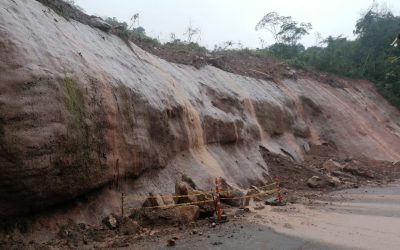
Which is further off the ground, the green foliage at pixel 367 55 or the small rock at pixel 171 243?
the green foliage at pixel 367 55

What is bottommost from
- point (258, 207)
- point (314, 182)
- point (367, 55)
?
point (258, 207)

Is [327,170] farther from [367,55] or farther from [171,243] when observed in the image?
[367,55]

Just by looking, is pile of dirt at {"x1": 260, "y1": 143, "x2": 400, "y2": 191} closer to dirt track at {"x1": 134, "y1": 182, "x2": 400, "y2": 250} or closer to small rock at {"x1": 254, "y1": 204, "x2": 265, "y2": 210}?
dirt track at {"x1": 134, "y1": 182, "x2": 400, "y2": 250}

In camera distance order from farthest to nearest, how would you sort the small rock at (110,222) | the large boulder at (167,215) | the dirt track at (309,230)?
the large boulder at (167,215), the small rock at (110,222), the dirt track at (309,230)

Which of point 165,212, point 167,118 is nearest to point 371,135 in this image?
point 167,118

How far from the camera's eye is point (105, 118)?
31.4 feet

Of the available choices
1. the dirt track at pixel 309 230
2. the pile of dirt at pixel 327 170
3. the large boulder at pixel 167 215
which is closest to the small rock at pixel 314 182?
the pile of dirt at pixel 327 170

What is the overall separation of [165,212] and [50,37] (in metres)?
4.60

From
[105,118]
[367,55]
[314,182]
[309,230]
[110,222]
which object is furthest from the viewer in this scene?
[367,55]

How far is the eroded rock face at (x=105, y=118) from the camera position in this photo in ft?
24.6

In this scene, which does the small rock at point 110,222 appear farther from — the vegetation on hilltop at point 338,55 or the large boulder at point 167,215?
the vegetation on hilltop at point 338,55

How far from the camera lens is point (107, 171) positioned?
9344mm

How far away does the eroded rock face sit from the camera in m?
7.50

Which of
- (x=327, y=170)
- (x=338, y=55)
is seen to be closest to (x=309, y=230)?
(x=327, y=170)
